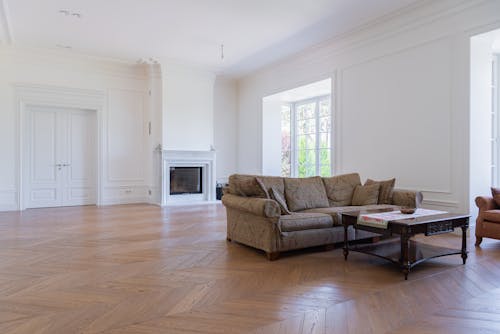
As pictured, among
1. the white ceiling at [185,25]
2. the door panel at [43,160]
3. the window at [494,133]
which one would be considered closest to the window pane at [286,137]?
the white ceiling at [185,25]

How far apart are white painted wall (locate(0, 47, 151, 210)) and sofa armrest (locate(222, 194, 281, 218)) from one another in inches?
198

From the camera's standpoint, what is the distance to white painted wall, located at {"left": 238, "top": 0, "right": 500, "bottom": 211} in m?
4.83

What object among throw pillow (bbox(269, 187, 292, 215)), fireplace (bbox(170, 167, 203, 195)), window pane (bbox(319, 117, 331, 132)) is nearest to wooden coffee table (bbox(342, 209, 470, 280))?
throw pillow (bbox(269, 187, 292, 215))

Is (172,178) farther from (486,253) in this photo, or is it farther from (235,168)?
(486,253)

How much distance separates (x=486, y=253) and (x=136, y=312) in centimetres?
357

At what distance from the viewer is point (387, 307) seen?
2.48m

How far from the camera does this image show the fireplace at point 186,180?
339 inches

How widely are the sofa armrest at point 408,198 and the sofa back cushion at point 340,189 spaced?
0.57m

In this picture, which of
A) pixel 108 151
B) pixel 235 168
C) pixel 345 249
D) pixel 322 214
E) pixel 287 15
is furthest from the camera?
pixel 235 168

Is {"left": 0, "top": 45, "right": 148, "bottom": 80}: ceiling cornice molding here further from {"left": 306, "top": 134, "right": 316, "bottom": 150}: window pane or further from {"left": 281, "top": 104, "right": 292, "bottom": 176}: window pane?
{"left": 306, "top": 134, "right": 316, "bottom": 150}: window pane

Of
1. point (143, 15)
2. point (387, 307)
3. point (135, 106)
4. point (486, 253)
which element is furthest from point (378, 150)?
point (135, 106)

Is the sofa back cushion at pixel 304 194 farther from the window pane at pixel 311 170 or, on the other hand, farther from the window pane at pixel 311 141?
the window pane at pixel 311 141

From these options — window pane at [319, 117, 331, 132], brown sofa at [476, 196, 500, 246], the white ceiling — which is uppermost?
the white ceiling

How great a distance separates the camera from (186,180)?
8789 mm
